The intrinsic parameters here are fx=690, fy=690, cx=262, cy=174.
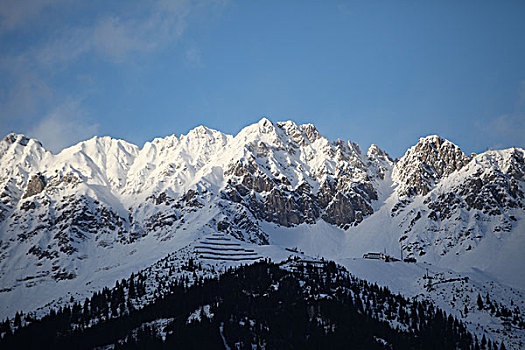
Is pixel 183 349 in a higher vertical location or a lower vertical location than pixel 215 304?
lower

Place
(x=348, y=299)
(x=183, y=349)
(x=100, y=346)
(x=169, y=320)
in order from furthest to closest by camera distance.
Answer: (x=348, y=299) < (x=169, y=320) < (x=100, y=346) < (x=183, y=349)

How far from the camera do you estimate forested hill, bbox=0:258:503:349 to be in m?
159

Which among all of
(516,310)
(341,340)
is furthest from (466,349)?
(516,310)

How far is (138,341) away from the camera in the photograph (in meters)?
160

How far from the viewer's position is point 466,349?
163250 mm

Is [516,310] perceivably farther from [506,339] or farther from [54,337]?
[54,337]

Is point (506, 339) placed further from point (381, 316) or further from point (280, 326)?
point (280, 326)

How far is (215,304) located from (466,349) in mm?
63617

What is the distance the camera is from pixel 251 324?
169 m

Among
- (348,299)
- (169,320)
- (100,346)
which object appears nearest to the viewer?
(100,346)

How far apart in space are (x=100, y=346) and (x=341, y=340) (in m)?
56.3

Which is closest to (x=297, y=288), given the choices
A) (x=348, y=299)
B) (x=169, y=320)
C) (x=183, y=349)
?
(x=348, y=299)

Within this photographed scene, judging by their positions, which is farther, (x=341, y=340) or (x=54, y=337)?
(x=54, y=337)

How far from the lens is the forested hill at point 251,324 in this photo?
523 ft
